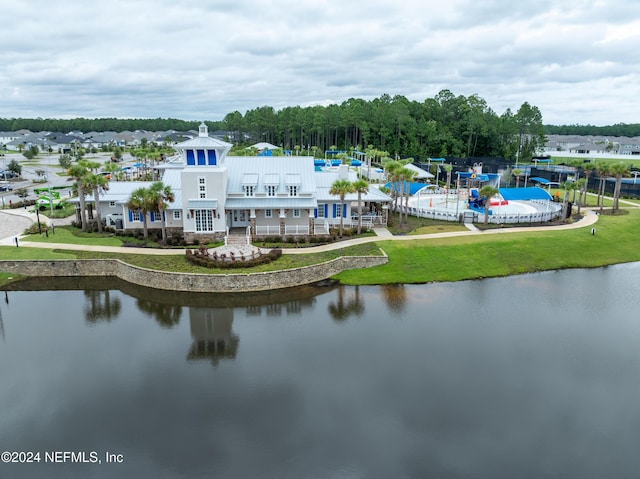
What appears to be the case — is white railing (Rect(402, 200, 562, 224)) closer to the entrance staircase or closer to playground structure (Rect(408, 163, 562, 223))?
playground structure (Rect(408, 163, 562, 223))

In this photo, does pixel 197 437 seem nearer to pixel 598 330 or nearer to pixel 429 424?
pixel 429 424

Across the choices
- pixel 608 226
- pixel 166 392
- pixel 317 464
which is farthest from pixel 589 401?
pixel 608 226

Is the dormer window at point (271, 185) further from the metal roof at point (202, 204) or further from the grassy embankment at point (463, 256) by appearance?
the grassy embankment at point (463, 256)

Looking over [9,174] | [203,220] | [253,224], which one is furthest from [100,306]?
[9,174]

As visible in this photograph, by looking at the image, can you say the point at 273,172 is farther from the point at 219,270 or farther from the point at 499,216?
the point at 499,216

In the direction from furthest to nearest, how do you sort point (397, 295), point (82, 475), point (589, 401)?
point (397, 295), point (589, 401), point (82, 475)

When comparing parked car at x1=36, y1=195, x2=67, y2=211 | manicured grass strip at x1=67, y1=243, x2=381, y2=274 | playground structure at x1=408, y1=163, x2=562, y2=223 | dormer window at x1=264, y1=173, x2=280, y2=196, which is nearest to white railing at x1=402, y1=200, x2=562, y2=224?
playground structure at x1=408, y1=163, x2=562, y2=223

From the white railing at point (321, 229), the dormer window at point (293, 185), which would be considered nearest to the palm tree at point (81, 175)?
the dormer window at point (293, 185)
